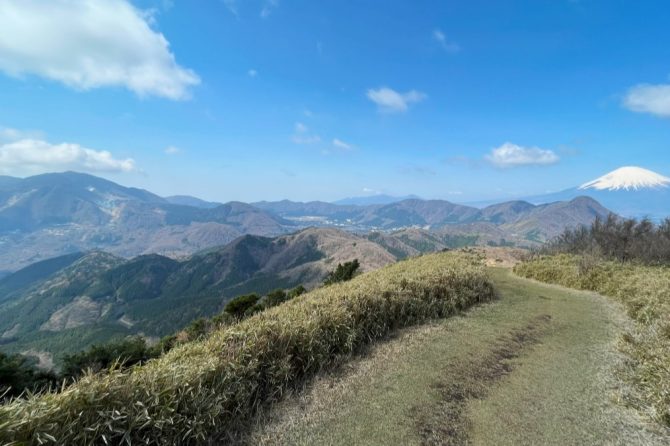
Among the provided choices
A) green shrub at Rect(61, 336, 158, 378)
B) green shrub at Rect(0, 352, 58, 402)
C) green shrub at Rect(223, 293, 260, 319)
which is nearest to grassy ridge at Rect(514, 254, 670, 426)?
green shrub at Rect(0, 352, 58, 402)

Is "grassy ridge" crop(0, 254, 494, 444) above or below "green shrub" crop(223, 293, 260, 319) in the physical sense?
above

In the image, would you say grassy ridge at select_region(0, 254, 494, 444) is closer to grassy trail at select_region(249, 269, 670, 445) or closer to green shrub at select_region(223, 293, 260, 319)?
grassy trail at select_region(249, 269, 670, 445)

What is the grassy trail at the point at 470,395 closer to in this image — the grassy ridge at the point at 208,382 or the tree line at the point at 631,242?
the grassy ridge at the point at 208,382

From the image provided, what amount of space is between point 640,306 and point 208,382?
15.7 m

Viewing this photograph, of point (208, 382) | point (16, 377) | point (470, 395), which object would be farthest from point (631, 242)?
point (16, 377)

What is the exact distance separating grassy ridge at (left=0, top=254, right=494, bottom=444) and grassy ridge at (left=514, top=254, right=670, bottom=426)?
5864mm

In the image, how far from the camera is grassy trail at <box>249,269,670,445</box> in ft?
18.1

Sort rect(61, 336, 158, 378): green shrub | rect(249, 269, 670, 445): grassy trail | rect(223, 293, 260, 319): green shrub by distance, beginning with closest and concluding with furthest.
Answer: rect(249, 269, 670, 445): grassy trail
rect(61, 336, 158, 378): green shrub
rect(223, 293, 260, 319): green shrub

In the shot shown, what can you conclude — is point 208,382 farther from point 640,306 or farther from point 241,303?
point 241,303

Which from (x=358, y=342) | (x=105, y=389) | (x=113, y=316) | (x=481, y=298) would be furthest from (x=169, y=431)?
(x=113, y=316)

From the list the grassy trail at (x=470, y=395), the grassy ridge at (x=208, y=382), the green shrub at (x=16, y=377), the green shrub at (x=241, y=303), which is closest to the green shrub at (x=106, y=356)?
the green shrub at (x=16, y=377)

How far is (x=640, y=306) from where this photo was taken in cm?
1268

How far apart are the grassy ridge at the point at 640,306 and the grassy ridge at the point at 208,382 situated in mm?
5864

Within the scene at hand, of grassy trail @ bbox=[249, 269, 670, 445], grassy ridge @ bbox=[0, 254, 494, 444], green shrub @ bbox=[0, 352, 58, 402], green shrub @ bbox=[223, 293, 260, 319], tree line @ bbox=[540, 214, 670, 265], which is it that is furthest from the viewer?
green shrub @ bbox=[223, 293, 260, 319]
